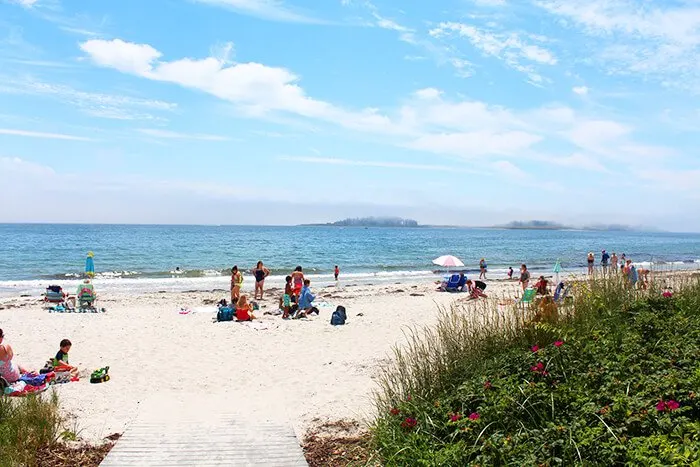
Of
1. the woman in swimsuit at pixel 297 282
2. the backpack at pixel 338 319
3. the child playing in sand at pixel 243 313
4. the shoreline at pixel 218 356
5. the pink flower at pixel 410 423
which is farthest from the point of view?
the woman in swimsuit at pixel 297 282

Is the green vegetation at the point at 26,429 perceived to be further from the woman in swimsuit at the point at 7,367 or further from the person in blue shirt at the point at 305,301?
the person in blue shirt at the point at 305,301

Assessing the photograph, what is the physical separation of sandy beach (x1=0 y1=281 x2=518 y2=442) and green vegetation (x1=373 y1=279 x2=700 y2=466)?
1.54 metres

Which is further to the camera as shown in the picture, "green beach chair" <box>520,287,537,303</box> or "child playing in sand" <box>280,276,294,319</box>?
"child playing in sand" <box>280,276,294,319</box>

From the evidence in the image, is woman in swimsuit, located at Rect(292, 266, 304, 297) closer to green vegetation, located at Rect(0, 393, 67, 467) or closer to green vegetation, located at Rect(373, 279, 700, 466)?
green vegetation, located at Rect(0, 393, 67, 467)

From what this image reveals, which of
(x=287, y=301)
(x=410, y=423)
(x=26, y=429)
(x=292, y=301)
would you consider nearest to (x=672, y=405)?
(x=410, y=423)

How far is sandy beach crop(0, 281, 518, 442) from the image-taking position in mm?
6562

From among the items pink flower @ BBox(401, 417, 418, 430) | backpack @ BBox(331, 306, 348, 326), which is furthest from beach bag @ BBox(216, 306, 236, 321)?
pink flower @ BBox(401, 417, 418, 430)

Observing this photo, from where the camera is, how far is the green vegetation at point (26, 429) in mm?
4445

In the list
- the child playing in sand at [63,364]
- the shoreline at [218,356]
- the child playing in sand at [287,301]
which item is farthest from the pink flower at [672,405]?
the child playing in sand at [287,301]

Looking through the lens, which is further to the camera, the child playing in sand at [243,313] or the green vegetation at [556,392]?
the child playing in sand at [243,313]

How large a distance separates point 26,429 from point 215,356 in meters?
4.94

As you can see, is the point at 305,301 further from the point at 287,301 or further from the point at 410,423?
the point at 410,423

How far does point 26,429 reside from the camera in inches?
192

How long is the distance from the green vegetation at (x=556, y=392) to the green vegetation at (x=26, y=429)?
2.98 metres
